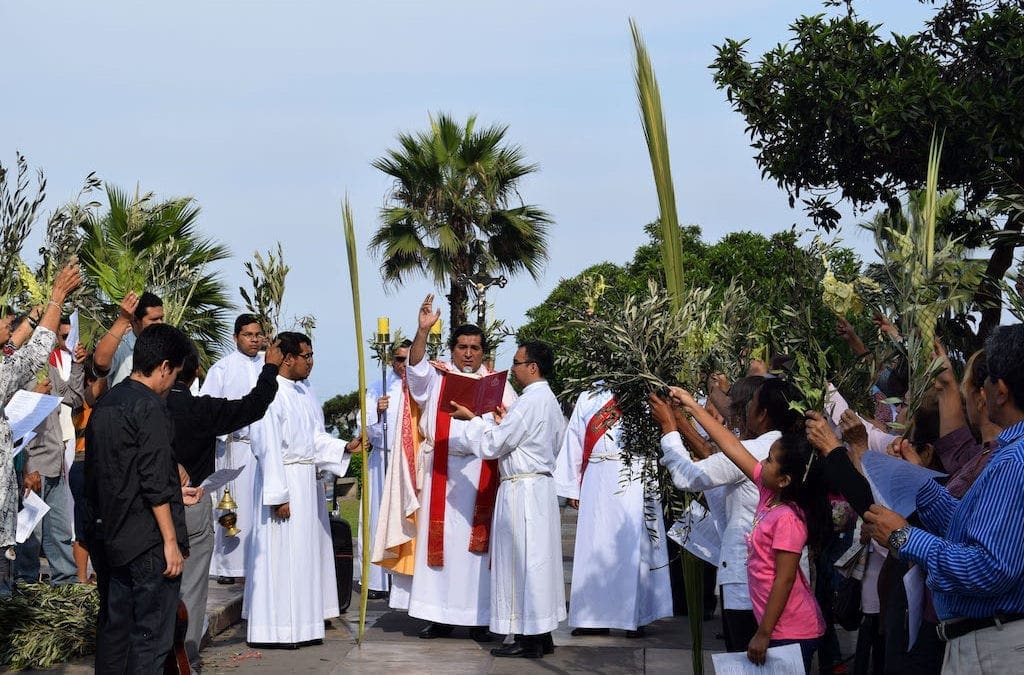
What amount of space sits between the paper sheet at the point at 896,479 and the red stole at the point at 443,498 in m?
5.33

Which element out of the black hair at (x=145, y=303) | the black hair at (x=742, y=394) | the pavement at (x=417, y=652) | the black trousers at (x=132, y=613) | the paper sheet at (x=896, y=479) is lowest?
the pavement at (x=417, y=652)

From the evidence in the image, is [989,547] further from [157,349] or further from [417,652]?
[417,652]

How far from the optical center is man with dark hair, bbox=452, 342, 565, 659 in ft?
27.7

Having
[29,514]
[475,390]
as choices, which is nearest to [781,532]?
[475,390]

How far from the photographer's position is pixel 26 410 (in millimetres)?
6574

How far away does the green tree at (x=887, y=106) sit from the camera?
946 cm

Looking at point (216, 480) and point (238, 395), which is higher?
point (238, 395)

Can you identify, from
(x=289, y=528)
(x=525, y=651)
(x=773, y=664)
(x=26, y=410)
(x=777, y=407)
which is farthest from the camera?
(x=289, y=528)

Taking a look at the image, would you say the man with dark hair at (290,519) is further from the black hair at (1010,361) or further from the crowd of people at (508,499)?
the black hair at (1010,361)

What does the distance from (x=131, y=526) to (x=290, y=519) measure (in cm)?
316

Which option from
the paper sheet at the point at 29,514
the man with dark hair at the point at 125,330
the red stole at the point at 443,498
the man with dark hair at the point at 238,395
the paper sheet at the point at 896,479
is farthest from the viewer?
the man with dark hair at the point at 238,395

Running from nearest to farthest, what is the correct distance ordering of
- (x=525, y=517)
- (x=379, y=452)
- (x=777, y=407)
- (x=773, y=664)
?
(x=773, y=664)
(x=777, y=407)
(x=525, y=517)
(x=379, y=452)

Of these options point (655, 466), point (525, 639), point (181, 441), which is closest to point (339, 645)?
point (525, 639)

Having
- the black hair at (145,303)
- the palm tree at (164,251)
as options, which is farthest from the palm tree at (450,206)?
the black hair at (145,303)
